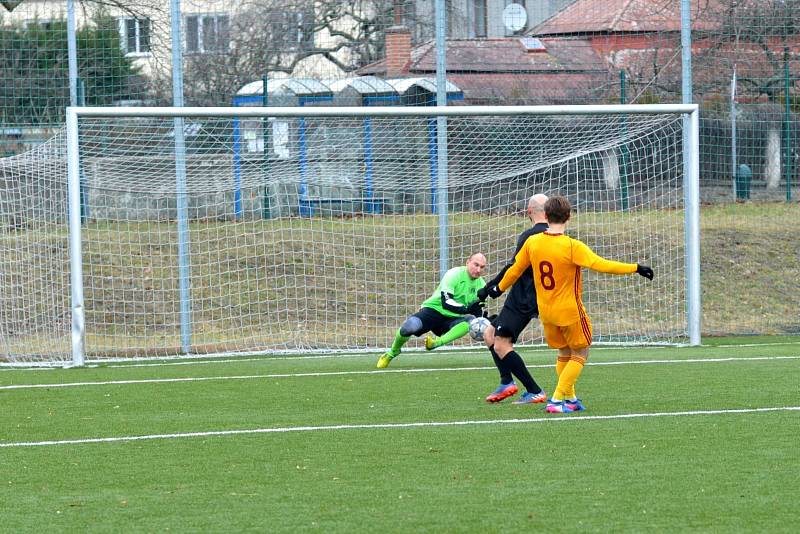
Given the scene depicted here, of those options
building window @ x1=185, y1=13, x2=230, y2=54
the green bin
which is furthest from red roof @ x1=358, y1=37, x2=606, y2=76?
the green bin

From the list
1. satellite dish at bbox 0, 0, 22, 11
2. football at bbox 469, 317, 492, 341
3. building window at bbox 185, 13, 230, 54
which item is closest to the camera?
football at bbox 469, 317, 492, 341

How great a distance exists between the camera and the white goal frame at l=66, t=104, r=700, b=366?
1230 centimetres

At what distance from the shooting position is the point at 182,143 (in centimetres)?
1419

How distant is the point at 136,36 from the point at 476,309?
7.00m

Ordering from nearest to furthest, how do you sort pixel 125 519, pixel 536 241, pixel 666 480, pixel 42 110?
pixel 125 519 < pixel 666 480 < pixel 536 241 < pixel 42 110

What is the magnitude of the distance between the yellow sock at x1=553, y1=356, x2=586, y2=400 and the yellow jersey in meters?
0.30

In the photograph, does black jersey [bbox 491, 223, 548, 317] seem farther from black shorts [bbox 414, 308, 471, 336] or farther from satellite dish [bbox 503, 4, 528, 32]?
satellite dish [bbox 503, 4, 528, 32]

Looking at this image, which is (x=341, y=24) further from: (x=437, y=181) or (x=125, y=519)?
(x=125, y=519)

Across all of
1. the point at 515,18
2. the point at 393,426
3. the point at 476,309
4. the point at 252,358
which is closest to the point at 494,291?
the point at 393,426

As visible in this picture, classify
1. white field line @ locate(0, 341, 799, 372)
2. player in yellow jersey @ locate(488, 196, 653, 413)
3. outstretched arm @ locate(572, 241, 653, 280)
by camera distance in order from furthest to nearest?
white field line @ locate(0, 341, 799, 372) → player in yellow jersey @ locate(488, 196, 653, 413) → outstretched arm @ locate(572, 241, 653, 280)

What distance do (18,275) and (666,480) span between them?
945cm

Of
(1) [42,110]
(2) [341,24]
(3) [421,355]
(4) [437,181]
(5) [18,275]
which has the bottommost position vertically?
(3) [421,355]

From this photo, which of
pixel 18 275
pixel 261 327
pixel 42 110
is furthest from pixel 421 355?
pixel 42 110

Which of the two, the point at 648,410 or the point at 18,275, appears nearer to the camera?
the point at 648,410
